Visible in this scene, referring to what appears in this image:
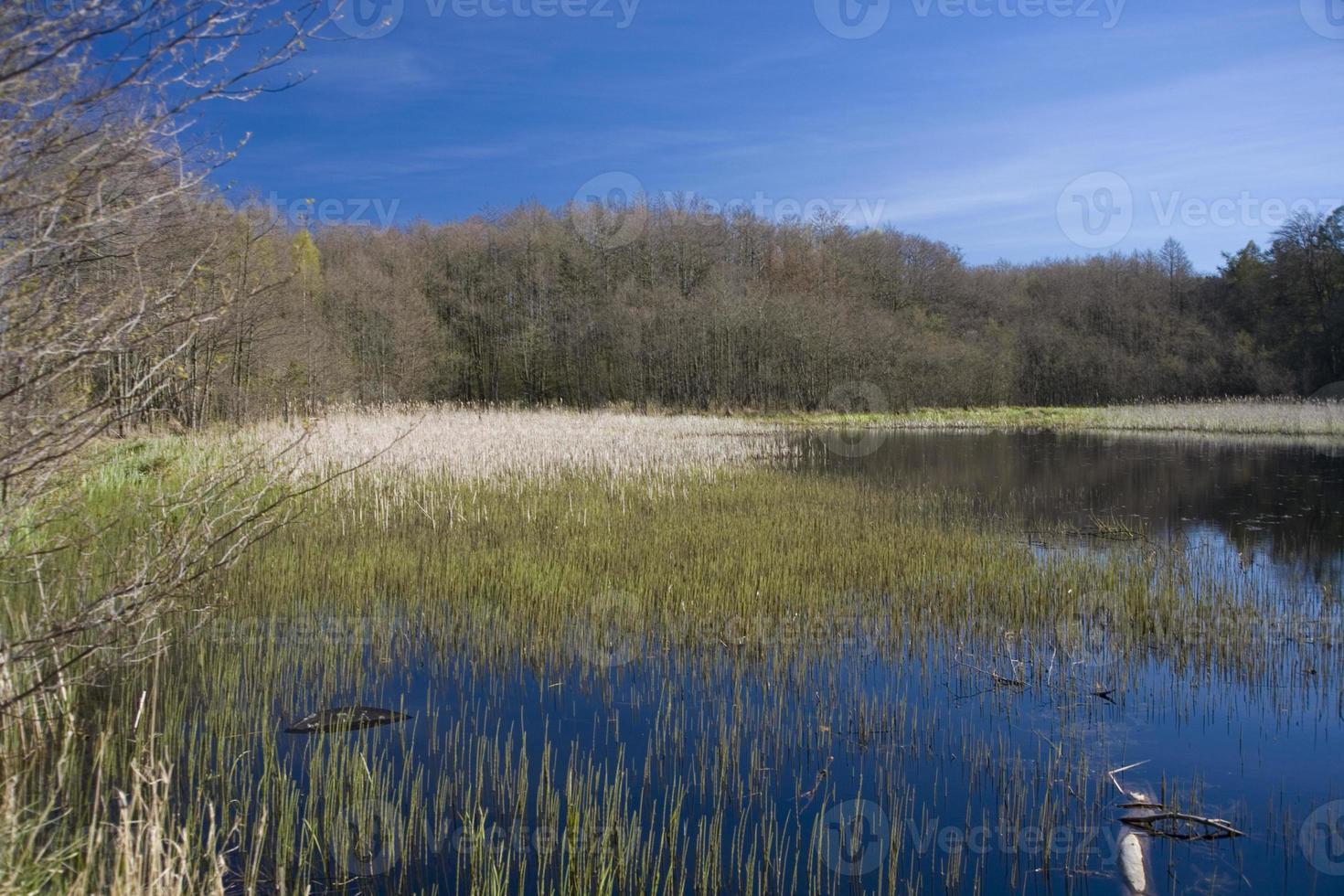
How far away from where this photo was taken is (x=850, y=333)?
35781 millimetres

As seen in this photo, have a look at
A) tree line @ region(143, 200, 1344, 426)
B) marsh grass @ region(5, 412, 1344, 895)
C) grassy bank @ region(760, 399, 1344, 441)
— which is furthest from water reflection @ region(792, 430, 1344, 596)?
tree line @ region(143, 200, 1344, 426)

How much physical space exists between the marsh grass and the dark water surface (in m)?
0.02

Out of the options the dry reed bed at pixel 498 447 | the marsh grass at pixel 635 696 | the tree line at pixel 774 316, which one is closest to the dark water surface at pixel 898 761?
the marsh grass at pixel 635 696

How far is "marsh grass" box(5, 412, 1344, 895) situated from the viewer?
2791 millimetres

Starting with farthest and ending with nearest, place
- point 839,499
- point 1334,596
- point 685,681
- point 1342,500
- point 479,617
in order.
A: point 1342,500
point 839,499
point 1334,596
point 479,617
point 685,681

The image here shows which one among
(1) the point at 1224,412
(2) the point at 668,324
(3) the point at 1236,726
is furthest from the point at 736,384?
(3) the point at 1236,726

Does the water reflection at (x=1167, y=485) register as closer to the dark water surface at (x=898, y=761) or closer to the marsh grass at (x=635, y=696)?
the marsh grass at (x=635, y=696)

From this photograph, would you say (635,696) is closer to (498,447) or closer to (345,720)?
(345,720)

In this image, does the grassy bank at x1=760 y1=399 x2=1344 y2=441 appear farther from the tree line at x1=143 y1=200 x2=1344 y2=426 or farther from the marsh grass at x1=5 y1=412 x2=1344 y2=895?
the marsh grass at x1=5 y1=412 x2=1344 y2=895

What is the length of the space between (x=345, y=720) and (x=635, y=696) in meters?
1.38

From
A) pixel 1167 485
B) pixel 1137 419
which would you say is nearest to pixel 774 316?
pixel 1137 419

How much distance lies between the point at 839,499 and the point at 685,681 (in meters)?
6.45

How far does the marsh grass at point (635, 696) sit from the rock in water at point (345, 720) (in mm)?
96

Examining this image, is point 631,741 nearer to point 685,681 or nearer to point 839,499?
point 685,681
